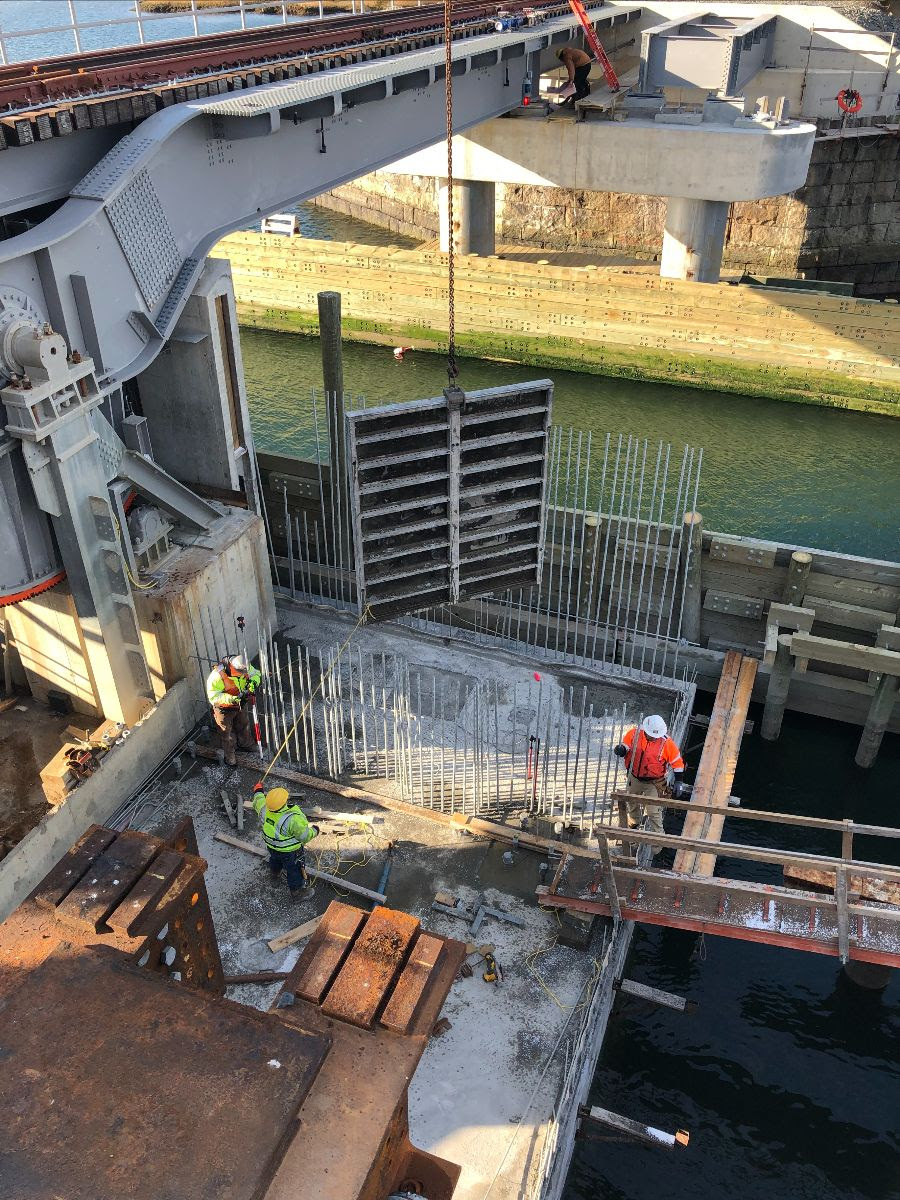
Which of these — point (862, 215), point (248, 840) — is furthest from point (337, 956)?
point (862, 215)

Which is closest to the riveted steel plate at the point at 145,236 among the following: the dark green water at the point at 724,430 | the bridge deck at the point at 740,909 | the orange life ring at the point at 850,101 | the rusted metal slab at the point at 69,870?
the bridge deck at the point at 740,909

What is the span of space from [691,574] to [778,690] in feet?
7.07

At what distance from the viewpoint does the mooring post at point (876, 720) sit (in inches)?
553

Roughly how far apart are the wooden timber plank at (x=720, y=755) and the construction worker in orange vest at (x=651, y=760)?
72cm

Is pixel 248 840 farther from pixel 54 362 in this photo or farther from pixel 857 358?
pixel 857 358

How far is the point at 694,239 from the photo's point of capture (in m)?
26.9

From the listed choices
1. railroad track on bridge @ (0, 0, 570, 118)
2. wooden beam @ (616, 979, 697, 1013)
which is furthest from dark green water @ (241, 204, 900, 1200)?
railroad track on bridge @ (0, 0, 570, 118)

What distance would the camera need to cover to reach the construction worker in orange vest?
11203 millimetres

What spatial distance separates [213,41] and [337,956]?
768 inches

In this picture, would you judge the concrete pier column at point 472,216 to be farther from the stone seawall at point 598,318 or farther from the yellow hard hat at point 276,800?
the yellow hard hat at point 276,800

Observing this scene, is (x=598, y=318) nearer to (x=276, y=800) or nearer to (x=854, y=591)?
(x=854, y=591)

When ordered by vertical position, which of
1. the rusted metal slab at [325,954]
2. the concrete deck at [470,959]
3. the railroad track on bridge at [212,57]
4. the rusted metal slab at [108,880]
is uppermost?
the railroad track on bridge at [212,57]

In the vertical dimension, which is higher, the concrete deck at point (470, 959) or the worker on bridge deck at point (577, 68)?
the worker on bridge deck at point (577, 68)

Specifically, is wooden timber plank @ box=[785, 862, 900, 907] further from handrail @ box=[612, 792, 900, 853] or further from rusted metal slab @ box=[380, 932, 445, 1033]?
rusted metal slab @ box=[380, 932, 445, 1033]
